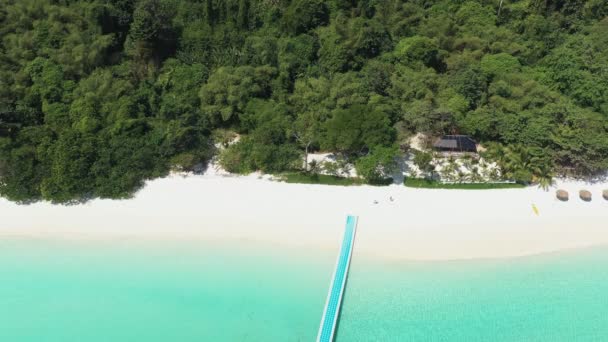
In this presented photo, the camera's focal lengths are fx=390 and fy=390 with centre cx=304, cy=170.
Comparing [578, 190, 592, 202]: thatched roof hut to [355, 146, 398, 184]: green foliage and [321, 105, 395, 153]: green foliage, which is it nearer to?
[355, 146, 398, 184]: green foliage

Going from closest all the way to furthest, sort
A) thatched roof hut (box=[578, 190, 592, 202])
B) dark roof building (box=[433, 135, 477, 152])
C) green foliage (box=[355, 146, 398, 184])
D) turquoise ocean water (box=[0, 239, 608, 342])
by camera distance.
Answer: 1. turquoise ocean water (box=[0, 239, 608, 342])
2. thatched roof hut (box=[578, 190, 592, 202])
3. green foliage (box=[355, 146, 398, 184])
4. dark roof building (box=[433, 135, 477, 152])

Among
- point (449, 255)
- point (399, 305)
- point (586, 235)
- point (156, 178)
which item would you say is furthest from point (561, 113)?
point (156, 178)

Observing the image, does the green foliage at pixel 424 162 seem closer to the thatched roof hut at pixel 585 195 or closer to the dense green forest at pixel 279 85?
the dense green forest at pixel 279 85

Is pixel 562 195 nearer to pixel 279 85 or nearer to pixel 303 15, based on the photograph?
pixel 279 85

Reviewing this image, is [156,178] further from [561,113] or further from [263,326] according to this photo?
[561,113]

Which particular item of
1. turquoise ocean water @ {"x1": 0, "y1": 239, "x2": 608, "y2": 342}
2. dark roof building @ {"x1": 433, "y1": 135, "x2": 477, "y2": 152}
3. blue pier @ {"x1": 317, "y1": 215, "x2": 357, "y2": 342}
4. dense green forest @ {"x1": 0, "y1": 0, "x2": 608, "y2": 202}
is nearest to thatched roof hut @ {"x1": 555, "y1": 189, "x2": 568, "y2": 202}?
dense green forest @ {"x1": 0, "y1": 0, "x2": 608, "y2": 202}

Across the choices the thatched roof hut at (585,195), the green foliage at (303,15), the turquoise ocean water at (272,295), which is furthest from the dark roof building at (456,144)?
the green foliage at (303,15)
